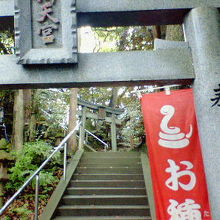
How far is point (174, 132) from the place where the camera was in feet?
11.1

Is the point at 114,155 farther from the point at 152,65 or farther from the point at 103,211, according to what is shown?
the point at 152,65

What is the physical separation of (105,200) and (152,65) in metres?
3.80

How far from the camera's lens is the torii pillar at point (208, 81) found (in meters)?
2.90

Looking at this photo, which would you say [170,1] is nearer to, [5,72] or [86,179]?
[5,72]

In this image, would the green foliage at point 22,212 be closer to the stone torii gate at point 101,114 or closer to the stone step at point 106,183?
the stone step at point 106,183

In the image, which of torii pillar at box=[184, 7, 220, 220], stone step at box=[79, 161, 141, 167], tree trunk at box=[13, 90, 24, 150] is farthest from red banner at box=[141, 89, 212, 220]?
tree trunk at box=[13, 90, 24, 150]

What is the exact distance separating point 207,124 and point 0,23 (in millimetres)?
3020


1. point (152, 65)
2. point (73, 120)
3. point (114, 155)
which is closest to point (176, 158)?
point (152, 65)

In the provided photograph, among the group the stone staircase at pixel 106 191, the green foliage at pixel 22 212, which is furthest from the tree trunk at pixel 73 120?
the green foliage at pixel 22 212

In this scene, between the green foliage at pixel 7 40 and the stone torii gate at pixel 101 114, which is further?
the stone torii gate at pixel 101 114

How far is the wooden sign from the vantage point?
3.07 meters

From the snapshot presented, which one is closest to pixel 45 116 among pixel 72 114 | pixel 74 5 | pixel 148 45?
pixel 72 114

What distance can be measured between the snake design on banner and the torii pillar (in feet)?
1.06

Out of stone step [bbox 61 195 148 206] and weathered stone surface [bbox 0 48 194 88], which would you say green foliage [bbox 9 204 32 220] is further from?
weathered stone surface [bbox 0 48 194 88]
